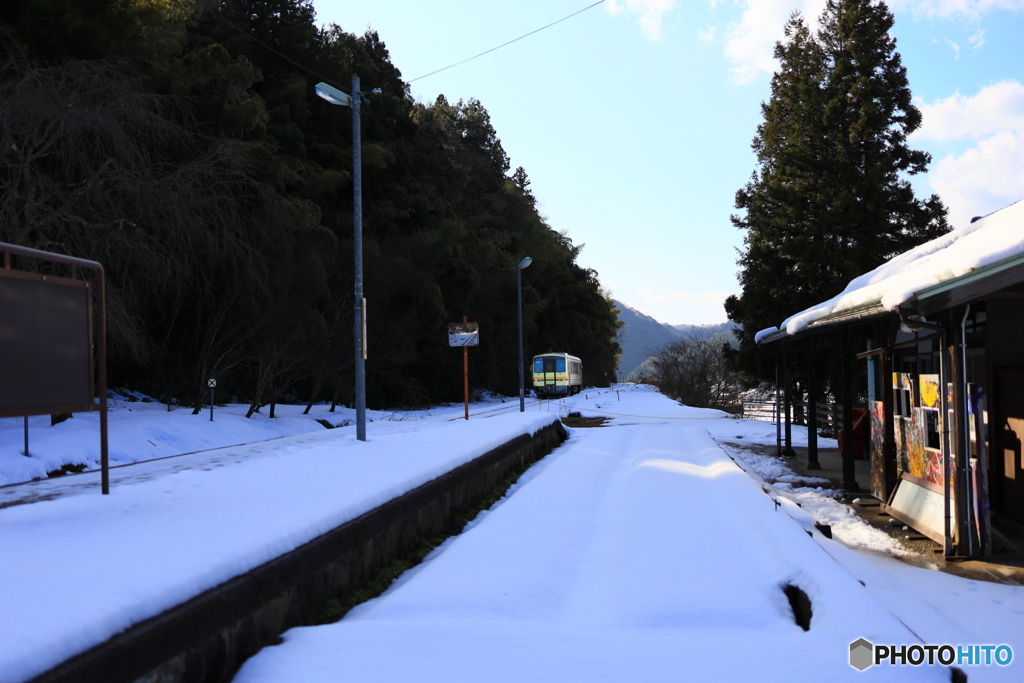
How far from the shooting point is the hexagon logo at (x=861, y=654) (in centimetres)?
335

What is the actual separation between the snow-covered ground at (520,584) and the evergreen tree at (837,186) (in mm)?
19203

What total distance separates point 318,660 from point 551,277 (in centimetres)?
5053

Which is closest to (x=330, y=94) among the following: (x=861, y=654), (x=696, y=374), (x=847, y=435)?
(x=847, y=435)

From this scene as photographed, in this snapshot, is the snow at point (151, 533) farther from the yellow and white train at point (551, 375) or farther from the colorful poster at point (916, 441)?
the yellow and white train at point (551, 375)

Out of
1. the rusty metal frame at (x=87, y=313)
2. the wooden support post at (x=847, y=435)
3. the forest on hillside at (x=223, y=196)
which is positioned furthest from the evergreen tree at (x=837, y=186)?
the rusty metal frame at (x=87, y=313)

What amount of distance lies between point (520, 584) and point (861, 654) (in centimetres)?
213

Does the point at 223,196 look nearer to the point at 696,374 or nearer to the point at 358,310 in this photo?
the point at 358,310

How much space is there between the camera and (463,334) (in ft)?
62.9

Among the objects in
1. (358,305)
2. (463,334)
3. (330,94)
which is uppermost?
(330,94)

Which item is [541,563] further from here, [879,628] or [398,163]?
[398,163]

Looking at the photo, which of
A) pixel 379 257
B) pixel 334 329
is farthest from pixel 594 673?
pixel 379 257

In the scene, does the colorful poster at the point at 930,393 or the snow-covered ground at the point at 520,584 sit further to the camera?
the colorful poster at the point at 930,393

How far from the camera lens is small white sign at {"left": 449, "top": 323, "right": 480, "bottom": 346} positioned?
19.0m

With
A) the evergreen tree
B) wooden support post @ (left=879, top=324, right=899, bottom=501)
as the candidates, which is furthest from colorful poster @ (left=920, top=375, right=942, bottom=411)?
the evergreen tree
